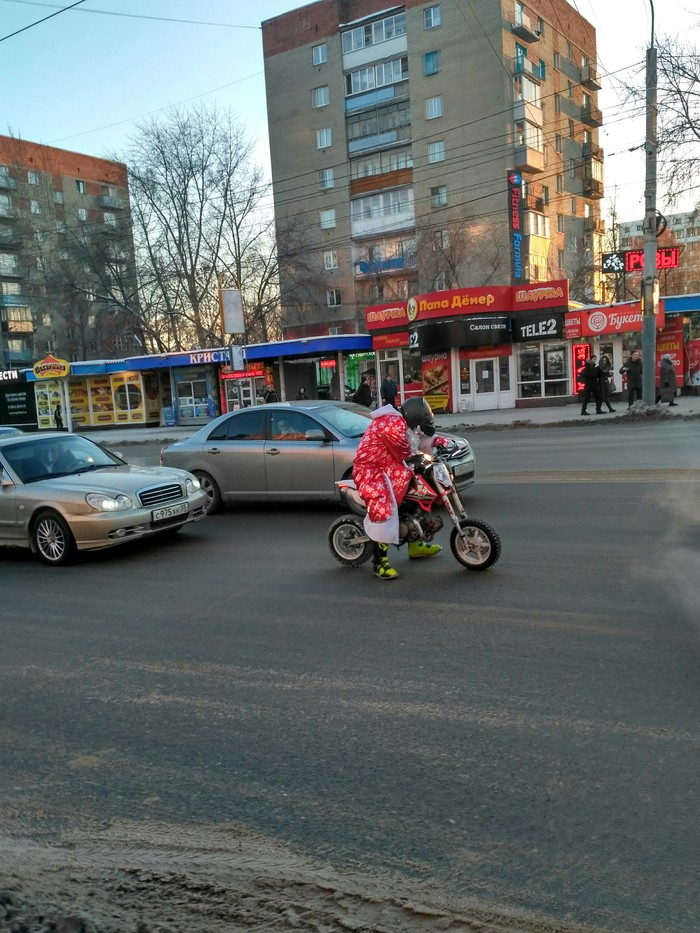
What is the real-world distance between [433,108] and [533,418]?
37844 mm

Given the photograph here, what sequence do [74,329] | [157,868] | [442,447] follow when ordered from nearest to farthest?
[157,868] < [442,447] < [74,329]

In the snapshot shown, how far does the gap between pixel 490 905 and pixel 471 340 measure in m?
30.2

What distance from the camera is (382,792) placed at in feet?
11.1

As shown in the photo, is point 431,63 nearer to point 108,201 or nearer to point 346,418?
point 108,201

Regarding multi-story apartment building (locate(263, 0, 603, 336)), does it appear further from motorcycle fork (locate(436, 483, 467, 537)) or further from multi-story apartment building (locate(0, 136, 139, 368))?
motorcycle fork (locate(436, 483, 467, 537))

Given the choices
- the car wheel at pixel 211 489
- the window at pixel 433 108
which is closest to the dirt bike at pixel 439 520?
the car wheel at pixel 211 489

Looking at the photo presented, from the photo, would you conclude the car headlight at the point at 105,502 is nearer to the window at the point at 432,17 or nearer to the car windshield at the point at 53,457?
the car windshield at the point at 53,457

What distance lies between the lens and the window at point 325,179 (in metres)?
60.2

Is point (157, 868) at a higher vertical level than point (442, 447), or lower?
lower

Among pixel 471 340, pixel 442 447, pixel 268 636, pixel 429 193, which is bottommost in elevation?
pixel 268 636

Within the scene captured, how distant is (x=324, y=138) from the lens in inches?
2386

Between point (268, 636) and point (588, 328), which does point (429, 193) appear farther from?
point (268, 636)

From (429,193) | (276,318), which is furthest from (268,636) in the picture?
(429,193)

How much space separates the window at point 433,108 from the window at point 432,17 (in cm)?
489
